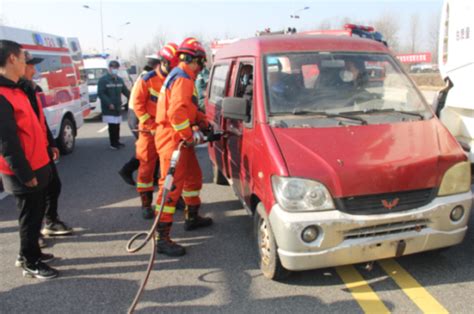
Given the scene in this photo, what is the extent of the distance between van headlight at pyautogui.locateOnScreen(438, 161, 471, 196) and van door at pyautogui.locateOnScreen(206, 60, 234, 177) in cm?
231

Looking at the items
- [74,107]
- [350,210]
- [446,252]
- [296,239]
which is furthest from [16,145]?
[74,107]

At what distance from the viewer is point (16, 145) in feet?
10.2

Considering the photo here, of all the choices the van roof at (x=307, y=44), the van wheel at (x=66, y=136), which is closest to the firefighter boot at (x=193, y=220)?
the van roof at (x=307, y=44)

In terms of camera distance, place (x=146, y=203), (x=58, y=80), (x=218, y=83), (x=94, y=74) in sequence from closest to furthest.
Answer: (x=146, y=203) → (x=218, y=83) → (x=58, y=80) → (x=94, y=74)

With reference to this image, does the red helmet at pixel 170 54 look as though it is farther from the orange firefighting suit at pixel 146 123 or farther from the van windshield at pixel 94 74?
the van windshield at pixel 94 74

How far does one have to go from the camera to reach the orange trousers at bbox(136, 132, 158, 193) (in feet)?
16.3

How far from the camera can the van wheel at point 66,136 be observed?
8727 mm

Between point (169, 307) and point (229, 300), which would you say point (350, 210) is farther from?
point (169, 307)

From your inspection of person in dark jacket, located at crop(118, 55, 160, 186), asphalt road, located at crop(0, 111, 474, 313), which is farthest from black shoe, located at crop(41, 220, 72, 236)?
person in dark jacket, located at crop(118, 55, 160, 186)

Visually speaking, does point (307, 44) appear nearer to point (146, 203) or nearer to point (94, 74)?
point (146, 203)

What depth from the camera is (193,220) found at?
458 cm

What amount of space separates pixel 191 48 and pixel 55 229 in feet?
8.20

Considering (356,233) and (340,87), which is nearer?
(356,233)

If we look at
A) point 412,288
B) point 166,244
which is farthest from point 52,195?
point 412,288
